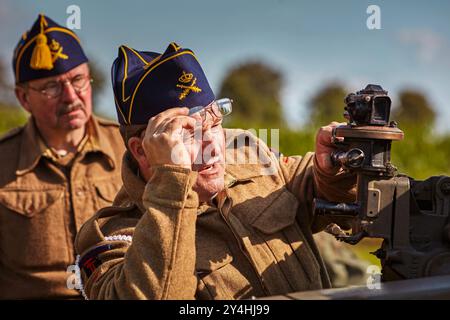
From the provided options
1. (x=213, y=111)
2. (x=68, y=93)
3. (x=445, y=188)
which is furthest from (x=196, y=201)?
(x=68, y=93)

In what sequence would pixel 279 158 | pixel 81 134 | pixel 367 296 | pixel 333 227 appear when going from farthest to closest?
pixel 81 134
pixel 279 158
pixel 333 227
pixel 367 296

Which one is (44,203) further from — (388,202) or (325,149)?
(388,202)

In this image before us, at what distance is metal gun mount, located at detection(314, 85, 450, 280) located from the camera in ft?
8.90

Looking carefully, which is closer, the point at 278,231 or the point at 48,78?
the point at 278,231

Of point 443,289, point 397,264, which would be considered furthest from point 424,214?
point 443,289

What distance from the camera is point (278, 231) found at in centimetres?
312

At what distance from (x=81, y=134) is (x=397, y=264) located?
3.16 meters

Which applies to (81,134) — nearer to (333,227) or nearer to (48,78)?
(48,78)

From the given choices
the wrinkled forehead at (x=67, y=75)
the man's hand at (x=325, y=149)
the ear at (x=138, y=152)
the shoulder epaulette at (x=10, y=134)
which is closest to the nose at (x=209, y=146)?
the ear at (x=138, y=152)

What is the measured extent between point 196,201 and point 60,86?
2923 mm

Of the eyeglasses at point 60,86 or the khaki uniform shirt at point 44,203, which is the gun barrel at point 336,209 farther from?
the eyeglasses at point 60,86

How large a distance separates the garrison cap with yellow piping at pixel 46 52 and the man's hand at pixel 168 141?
8.74 feet

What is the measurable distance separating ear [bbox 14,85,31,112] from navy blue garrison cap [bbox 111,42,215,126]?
2487mm
